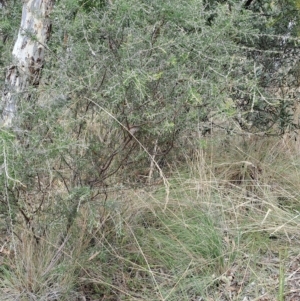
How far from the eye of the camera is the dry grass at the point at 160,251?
2.71 m

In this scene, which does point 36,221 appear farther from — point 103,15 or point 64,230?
point 103,15

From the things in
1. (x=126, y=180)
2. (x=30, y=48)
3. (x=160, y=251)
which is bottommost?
(x=160, y=251)

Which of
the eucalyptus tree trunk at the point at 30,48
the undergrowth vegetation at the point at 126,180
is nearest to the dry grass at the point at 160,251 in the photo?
the undergrowth vegetation at the point at 126,180

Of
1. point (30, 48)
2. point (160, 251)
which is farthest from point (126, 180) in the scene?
point (30, 48)

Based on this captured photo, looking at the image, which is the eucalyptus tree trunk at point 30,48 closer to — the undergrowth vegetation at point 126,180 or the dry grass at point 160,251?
the undergrowth vegetation at point 126,180

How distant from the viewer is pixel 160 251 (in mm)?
2988

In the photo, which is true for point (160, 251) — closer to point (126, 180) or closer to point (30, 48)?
point (126, 180)

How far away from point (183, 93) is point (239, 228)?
0.98 meters

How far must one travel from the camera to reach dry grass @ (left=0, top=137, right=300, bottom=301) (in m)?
2.71

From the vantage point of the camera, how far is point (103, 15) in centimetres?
282

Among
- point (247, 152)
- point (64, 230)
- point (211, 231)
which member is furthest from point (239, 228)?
point (247, 152)

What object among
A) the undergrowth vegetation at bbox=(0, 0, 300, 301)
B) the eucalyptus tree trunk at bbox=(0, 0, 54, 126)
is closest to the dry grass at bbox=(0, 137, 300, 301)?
the undergrowth vegetation at bbox=(0, 0, 300, 301)

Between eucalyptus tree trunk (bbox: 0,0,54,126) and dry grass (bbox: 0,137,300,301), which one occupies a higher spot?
eucalyptus tree trunk (bbox: 0,0,54,126)

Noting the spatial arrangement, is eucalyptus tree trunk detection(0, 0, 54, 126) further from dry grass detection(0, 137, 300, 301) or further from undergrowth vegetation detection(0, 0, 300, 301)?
dry grass detection(0, 137, 300, 301)
